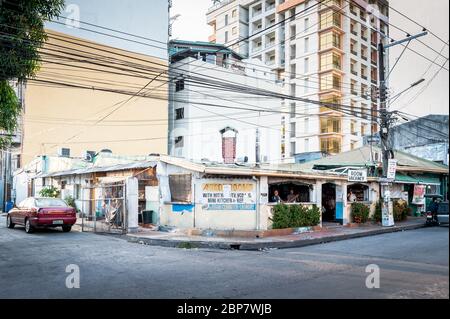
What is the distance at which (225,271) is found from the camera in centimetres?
875

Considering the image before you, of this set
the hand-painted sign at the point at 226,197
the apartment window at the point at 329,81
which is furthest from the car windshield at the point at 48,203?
the apartment window at the point at 329,81

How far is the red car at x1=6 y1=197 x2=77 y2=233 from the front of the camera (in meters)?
16.5

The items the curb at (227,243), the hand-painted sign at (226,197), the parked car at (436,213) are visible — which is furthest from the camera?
the parked car at (436,213)

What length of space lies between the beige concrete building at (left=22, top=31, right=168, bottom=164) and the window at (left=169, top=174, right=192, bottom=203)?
12499 mm

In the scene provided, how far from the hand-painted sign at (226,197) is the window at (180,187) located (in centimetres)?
83

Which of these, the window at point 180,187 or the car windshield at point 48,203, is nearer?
the window at point 180,187

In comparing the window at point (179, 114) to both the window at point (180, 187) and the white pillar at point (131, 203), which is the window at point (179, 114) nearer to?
the window at point (180, 187)

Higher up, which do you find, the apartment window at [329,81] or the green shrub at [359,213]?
the apartment window at [329,81]

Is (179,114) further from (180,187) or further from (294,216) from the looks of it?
(294,216)

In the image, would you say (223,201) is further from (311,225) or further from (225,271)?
(225,271)

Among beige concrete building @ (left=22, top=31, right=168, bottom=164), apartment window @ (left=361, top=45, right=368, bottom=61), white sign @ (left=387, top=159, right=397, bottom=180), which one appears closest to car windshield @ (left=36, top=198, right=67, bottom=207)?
beige concrete building @ (left=22, top=31, right=168, bottom=164)

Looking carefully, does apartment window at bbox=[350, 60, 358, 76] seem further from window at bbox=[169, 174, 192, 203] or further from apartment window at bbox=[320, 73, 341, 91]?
window at bbox=[169, 174, 192, 203]

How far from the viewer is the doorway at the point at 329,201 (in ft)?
70.4

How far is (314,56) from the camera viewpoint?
5172 centimetres
